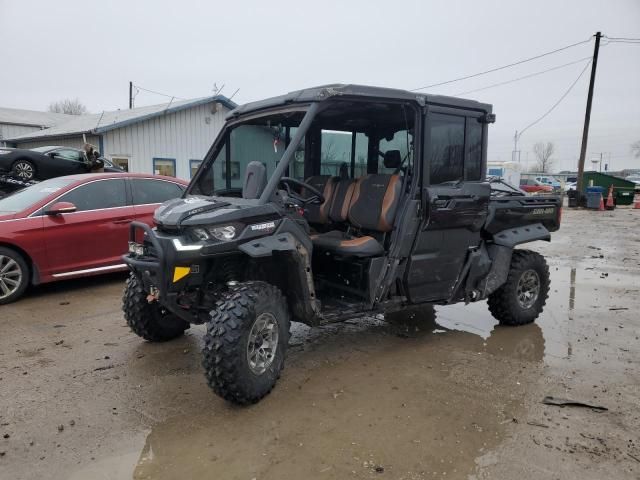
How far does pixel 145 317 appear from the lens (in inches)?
184

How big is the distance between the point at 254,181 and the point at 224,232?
56cm

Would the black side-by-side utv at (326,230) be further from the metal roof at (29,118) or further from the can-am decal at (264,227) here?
the metal roof at (29,118)

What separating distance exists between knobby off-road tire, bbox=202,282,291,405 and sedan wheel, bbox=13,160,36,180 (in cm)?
976

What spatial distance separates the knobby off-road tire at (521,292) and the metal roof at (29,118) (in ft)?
116

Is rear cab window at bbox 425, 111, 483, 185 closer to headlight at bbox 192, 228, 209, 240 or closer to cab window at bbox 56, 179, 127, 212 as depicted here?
headlight at bbox 192, 228, 209, 240

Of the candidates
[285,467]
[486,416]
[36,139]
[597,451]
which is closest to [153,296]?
[285,467]

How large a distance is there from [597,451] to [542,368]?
1403 millimetres

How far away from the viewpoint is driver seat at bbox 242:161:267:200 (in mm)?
3961

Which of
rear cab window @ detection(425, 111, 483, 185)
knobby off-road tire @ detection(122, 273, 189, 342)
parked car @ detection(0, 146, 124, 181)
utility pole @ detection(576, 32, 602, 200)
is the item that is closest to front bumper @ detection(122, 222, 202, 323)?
knobby off-road tire @ detection(122, 273, 189, 342)

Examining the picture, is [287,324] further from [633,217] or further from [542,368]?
[633,217]

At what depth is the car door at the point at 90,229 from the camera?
21.4ft

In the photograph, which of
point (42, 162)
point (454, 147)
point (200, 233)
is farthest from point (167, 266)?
point (42, 162)

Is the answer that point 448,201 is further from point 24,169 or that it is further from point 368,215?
point 24,169

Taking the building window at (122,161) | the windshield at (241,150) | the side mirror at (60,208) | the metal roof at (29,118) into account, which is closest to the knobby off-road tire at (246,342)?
the windshield at (241,150)
